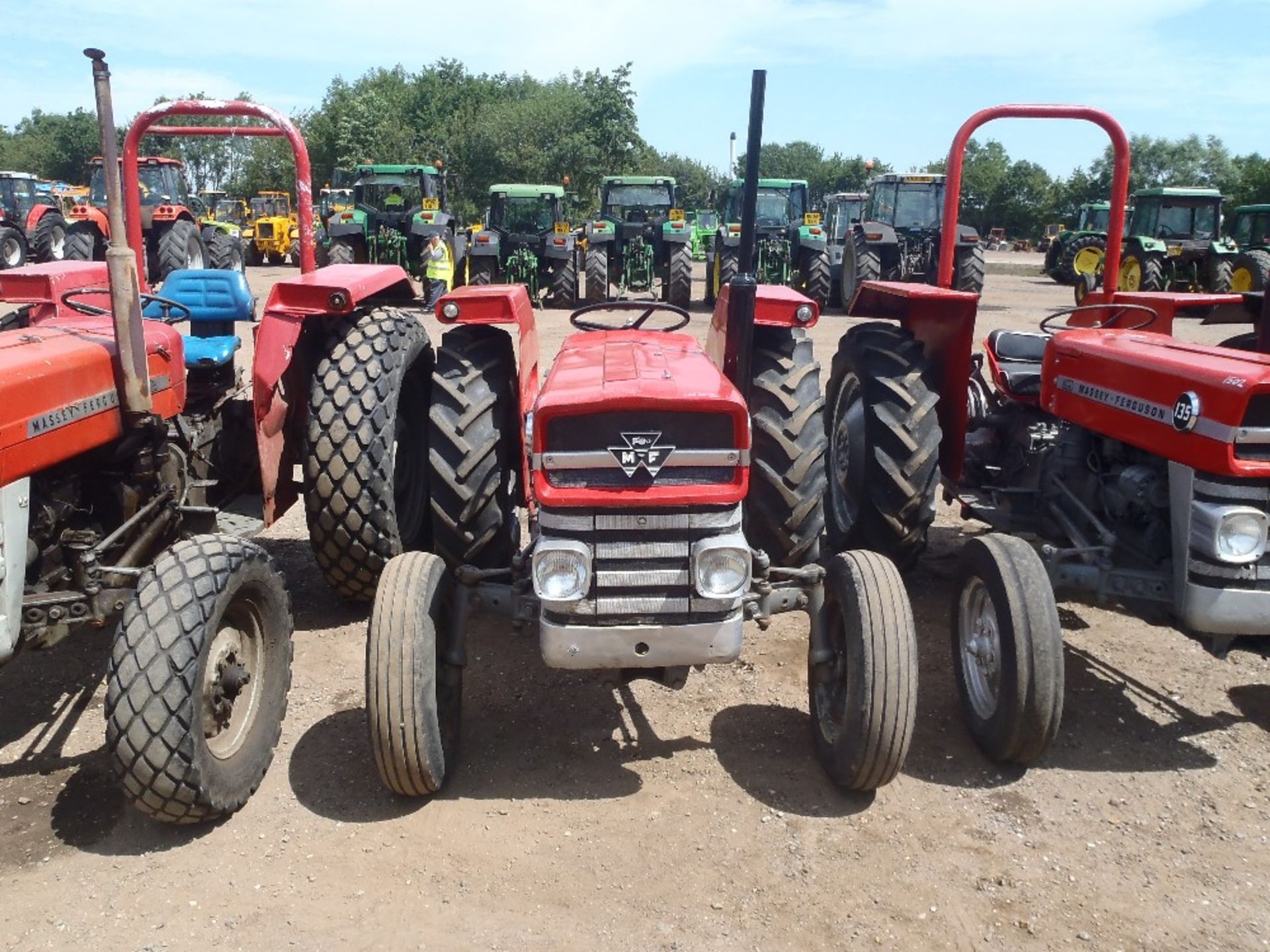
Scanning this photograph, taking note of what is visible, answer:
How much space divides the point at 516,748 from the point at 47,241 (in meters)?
18.0

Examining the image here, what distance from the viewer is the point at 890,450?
4.06m

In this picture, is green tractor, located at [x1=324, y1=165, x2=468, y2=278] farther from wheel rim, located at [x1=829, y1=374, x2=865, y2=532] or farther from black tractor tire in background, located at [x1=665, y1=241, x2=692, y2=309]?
wheel rim, located at [x1=829, y1=374, x2=865, y2=532]

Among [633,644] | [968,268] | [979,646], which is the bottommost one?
[979,646]

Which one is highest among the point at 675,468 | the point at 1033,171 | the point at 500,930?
the point at 1033,171

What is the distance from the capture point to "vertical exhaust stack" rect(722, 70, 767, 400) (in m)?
3.26

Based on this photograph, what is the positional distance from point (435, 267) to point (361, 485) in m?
11.4

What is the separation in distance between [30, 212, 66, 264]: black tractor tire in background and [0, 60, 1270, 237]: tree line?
160 inches

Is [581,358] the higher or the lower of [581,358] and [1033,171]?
the lower

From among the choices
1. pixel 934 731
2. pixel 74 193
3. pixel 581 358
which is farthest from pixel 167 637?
pixel 74 193

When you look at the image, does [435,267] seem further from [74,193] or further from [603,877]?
[74,193]

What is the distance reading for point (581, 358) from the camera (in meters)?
3.48

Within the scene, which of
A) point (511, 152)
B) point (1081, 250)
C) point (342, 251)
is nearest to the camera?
point (342, 251)

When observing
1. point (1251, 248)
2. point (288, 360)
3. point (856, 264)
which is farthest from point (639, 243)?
point (288, 360)

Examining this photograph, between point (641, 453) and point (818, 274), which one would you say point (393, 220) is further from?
point (641, 453)
